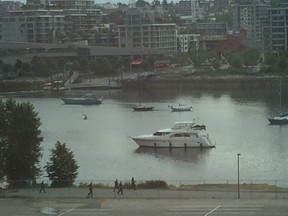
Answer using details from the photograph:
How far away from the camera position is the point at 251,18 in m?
23.4

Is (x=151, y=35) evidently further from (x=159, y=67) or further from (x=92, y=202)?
A: (x=92, y=202)

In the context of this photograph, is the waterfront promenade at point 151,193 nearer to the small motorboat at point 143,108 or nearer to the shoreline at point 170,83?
the small motorboat at point 143,108

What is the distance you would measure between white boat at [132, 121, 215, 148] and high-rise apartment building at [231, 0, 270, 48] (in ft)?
41.3

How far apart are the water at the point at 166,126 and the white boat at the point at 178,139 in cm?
12

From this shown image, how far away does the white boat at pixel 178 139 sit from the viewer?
8.31 meters

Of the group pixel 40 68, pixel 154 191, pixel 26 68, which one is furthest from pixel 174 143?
pixel 26 68

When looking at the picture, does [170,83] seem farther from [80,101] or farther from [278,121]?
[278,121]

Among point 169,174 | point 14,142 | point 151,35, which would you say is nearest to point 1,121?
point 14,142

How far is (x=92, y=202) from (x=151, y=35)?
16.8 meters

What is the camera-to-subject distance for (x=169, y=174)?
266 inches

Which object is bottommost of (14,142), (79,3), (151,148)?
(151,148)

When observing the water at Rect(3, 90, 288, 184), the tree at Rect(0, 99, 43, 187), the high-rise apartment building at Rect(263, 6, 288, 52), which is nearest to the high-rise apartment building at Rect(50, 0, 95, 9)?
the high-rise apartment building at Rect(263, 6, 288, 52)

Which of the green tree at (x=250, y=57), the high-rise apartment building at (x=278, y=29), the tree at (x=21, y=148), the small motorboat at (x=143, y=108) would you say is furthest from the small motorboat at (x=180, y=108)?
the high-rise apartment building at (x=278, y=29)

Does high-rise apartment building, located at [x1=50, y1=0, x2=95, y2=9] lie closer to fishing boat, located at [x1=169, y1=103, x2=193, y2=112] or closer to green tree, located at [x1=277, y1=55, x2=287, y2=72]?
green tree, located at [x1=277, y1=55, x2=287, y2=72]
